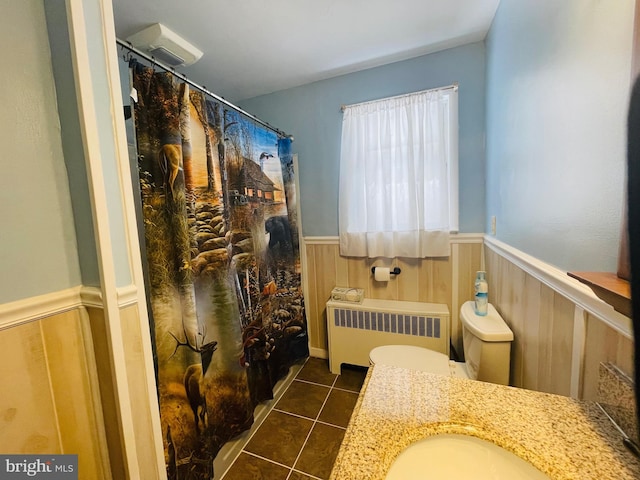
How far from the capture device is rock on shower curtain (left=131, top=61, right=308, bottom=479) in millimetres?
982

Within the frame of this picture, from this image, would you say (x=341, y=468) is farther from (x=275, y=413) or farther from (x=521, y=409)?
(x=275, y=413)

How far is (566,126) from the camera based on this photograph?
26.7 inches

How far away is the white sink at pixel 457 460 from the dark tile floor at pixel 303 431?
3.28 ft

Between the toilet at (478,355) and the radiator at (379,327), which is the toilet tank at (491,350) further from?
the radiator at (379,327)

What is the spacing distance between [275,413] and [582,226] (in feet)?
5.95

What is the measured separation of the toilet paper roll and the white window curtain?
0.35 feet

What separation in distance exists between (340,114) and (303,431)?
2.20 m

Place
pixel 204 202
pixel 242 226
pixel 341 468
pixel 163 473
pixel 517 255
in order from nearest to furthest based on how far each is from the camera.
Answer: pixel 341 468, pixel 163 473, pixel 517 255, pixel 204 202, pixel 242 226

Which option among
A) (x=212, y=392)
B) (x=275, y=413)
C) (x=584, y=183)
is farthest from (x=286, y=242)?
(x=584, y=183)

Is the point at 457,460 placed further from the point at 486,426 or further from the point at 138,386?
the point at 138,386

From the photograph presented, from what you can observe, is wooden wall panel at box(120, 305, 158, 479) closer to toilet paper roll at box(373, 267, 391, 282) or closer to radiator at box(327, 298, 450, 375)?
radiator at box(327, 298, 450, 375)

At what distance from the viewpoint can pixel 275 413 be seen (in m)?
1.59

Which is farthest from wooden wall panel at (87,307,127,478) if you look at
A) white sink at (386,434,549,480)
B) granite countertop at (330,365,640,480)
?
white sink at (386,434,549,480)

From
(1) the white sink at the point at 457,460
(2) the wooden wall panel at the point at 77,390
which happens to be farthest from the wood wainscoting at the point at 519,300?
(2) the wooden wall panel at the point at 77,390
